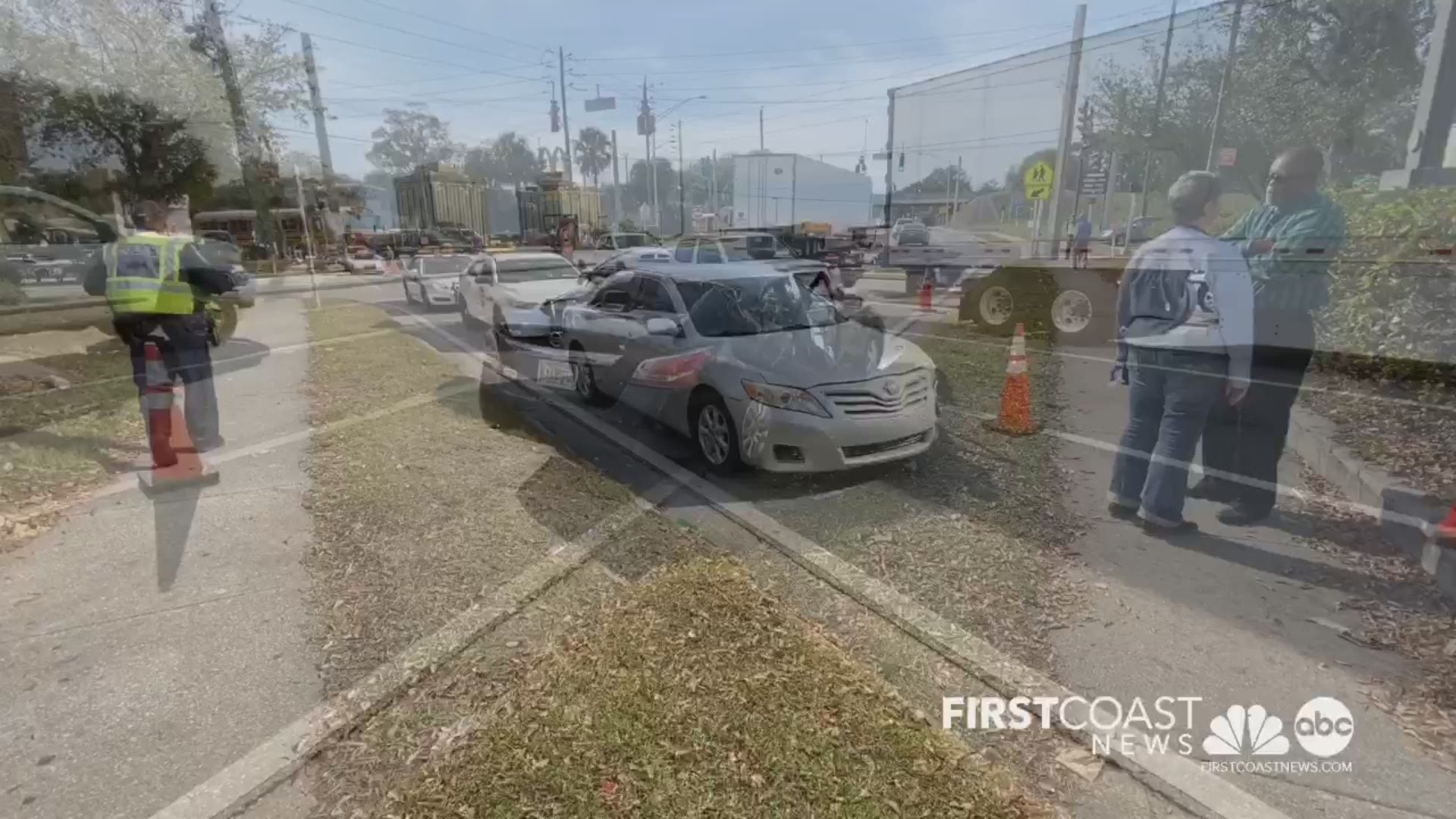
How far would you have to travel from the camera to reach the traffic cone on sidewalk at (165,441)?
4.42 meters

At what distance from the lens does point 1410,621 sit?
2.77m

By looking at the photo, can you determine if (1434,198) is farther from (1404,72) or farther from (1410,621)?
(1410,621)

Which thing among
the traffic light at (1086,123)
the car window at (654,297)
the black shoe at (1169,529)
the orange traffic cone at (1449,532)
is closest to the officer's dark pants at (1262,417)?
the black shoe at (1169,529)

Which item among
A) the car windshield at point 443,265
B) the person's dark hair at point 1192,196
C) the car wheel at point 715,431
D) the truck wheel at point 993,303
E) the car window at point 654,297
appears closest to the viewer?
the person's dark hair at point 1192,196

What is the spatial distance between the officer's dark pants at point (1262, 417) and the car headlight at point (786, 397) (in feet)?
7.55

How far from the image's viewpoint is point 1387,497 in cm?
376

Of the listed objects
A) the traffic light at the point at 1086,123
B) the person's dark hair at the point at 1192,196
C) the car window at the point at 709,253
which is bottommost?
the car window at the point at 709,253

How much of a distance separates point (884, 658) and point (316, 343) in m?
9.66

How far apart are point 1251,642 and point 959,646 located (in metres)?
1.16

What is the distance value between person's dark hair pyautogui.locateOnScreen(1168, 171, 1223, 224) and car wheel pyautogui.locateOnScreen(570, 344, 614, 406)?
171 inches

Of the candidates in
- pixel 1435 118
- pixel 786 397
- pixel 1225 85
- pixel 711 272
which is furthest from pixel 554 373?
pixel 1435 118

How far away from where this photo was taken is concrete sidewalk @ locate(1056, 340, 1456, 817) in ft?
6.57

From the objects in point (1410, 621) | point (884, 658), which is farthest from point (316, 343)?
point (1410, 621)

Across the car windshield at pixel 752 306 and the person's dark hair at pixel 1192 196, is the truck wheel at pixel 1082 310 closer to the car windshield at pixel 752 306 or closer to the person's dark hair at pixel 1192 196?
the car windshield at pixel 752 306
